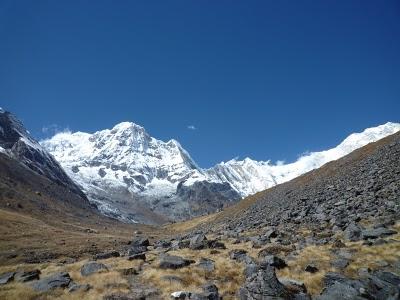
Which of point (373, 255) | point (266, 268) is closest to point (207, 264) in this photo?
point (266, 268)

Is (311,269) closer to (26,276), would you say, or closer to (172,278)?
(172,278)

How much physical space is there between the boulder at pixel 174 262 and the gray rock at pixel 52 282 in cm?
638

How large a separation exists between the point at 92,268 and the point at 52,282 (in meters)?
3.27

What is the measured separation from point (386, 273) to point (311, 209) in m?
25.8

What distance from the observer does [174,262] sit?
27828 millimetres

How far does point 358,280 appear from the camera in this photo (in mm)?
22641

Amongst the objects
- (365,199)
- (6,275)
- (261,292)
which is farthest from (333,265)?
(6,275)

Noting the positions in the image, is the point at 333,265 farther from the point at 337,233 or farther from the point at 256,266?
the point at 337,233

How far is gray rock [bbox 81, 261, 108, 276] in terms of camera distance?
87.4ft

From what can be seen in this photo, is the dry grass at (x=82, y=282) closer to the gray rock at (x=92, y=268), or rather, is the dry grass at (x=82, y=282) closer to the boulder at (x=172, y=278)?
the gray rock at (x=92, y=268)

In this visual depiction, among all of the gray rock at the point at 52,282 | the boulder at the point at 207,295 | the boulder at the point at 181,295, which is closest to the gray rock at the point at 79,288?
the gray rock at the point at 52,282

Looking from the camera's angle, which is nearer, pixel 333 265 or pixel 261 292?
pixel 261 292

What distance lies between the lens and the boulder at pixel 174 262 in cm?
2745

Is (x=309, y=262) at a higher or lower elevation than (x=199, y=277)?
lower
